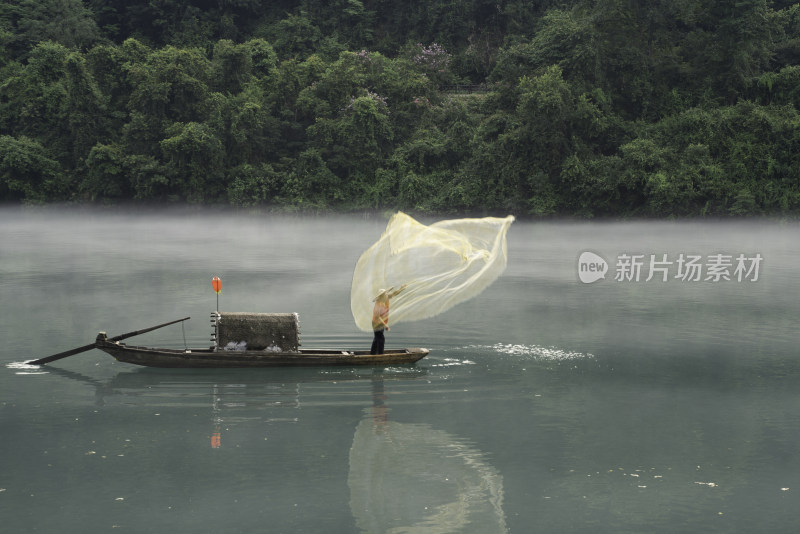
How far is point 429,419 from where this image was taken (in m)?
14.3

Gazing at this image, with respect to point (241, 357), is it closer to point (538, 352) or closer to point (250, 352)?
point (250, 352)

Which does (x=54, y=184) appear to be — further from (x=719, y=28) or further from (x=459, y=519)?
(x=459, y=519)

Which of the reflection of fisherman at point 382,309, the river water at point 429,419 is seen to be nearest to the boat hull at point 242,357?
the river water at point 429,419

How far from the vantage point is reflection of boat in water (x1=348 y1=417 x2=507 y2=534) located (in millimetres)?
10305

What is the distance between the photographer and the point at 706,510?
1055 centimetres

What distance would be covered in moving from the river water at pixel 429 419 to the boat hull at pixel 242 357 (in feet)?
0.82

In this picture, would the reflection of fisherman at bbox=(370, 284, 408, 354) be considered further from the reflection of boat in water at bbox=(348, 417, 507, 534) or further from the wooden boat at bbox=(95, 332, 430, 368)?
the reflection of boat in water at bbox=(348, 417, 507, 534)

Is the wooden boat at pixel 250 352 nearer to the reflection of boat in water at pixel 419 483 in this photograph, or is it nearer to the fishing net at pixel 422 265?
the fishing net at pixel 422 265

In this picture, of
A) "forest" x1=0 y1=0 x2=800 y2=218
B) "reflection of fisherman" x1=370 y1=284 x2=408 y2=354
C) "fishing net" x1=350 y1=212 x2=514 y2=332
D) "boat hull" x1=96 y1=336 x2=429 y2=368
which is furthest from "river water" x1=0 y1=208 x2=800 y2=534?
"forest" x1=0 y1=0 x2=800 y2=218

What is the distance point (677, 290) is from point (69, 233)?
38.7 meters

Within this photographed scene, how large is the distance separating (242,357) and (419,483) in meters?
6.69

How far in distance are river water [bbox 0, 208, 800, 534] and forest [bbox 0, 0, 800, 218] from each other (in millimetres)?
25644

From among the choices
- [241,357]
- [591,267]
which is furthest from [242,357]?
[591,267]

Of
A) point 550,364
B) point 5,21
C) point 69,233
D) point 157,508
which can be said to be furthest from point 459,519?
point 5,21
